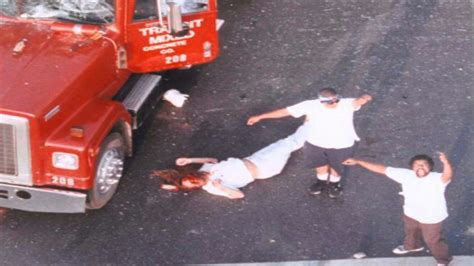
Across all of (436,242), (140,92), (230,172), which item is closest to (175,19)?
(140,92)

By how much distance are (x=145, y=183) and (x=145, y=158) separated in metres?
0.50

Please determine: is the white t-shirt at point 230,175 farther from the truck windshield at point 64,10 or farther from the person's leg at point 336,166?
the truck windshield at point 64,10

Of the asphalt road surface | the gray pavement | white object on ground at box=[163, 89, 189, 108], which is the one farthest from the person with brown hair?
white object on ground at box=[163, 89, 189, 108]

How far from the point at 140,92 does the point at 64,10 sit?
1322 millimetres

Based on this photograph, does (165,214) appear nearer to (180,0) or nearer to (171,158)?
(171,158)

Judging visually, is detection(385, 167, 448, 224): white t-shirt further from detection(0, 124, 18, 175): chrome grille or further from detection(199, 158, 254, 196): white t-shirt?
detection(0, 124, 18, 175): chrome grille

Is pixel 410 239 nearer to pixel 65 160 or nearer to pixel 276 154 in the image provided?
pixel 276 154

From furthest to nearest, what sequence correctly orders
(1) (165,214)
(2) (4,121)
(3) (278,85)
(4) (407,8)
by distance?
(4) (407,8), (3) (278,85), (1) (165,214), (2) (4,121)

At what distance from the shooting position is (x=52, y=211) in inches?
347

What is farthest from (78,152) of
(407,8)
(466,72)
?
(407,8)

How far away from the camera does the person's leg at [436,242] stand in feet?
27.1

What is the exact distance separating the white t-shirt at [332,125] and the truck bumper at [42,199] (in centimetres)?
237

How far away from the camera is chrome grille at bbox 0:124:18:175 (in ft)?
28.2

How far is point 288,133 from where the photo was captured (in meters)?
10.8
